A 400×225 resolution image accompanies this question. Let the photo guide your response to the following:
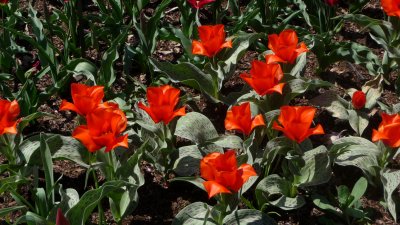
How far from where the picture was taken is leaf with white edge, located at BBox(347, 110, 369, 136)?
10.2 ft

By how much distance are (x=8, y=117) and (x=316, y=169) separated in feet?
4.03

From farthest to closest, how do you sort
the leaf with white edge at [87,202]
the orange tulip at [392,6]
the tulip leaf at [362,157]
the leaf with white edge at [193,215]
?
the orange tulip at [392,6] → the tulip leaf at [362,157] → the leaf with white edge at [193,215] → the leaf with white edge at [87,202]

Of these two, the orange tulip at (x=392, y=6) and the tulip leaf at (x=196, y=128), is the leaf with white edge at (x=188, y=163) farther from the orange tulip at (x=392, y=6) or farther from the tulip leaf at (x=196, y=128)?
the orange tulip at (x=392, y=6)

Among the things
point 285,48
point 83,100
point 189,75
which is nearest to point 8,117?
point 83,100

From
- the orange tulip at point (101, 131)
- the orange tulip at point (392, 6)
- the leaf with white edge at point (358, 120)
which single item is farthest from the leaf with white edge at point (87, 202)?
the orange tulip at point (392, 6)

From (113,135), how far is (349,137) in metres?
1.13

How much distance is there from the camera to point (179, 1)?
3611 mm

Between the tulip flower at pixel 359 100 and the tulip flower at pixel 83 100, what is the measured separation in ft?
3.94

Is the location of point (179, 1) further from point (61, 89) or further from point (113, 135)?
point (113, 135)

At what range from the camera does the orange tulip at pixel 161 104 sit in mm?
2600

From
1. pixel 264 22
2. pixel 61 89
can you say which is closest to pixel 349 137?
pixel 264 22

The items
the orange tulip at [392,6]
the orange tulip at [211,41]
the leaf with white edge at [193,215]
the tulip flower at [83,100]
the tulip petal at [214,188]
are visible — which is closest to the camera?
the tulip petal at [214,188]

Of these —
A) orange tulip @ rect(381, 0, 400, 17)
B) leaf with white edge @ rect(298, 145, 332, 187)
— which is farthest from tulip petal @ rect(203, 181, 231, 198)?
orange tulip @ rect(381, 0, 400, 17)

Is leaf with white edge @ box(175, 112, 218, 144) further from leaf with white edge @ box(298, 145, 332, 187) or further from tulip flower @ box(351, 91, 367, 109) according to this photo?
tulip flower @ box(351, 91, 367, 109)
